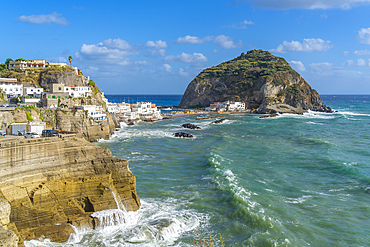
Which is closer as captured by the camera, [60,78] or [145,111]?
[60,78]

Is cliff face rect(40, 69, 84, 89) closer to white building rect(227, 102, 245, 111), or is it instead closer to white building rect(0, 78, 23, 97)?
white building rect(0, 78, 23, 97)

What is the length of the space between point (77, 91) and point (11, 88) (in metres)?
13.1

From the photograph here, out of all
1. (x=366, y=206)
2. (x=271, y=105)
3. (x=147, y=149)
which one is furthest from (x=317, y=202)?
(x=271, y=105)

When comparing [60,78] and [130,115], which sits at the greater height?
[60,78]

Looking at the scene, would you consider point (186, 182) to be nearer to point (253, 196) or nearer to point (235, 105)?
point (253, 196)

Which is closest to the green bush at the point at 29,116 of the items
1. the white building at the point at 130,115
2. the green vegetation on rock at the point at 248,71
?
the white building at the point at 130,115

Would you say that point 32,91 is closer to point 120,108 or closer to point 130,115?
point 130,115

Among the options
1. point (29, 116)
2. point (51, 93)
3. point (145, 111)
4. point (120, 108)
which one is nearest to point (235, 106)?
point (145, 111)

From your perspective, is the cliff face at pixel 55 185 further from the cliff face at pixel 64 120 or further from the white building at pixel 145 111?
the white building at pixel 145 111

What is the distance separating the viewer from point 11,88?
54.7m

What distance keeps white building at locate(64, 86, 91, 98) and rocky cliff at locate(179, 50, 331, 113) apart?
9134cm

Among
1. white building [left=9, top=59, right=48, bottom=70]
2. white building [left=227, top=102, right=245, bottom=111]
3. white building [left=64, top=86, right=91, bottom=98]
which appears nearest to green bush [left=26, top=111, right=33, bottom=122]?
white building [left=64, top=86, right=91, bottom=98]

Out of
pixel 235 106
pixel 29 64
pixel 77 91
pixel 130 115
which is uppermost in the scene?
pixel 29 64

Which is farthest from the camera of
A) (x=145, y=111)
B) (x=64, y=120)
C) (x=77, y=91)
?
(x=145, y=111)
